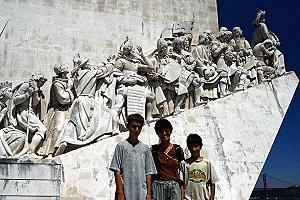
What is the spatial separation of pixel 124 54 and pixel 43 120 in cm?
218

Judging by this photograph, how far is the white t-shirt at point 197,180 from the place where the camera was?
5.11m

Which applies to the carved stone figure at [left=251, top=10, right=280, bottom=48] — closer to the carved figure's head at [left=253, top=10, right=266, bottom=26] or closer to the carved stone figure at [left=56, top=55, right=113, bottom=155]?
the carved figure's head at [left=253, top=10, right=266, bottom=26]

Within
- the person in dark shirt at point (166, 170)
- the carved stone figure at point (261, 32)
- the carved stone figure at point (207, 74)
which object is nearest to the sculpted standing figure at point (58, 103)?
the carved stone figure at point (207, 74)

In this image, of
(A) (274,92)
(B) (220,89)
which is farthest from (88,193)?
(A) (274,92)

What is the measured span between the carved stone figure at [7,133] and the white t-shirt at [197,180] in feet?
12.0

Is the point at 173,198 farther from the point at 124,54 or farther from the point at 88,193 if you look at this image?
the point at 124,54

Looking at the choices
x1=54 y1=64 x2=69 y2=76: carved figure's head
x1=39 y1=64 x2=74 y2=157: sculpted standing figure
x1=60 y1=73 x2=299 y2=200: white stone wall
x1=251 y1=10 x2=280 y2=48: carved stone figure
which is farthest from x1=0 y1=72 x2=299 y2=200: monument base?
x1=54 y1=64 x2=69 y2=76: carved figure's head

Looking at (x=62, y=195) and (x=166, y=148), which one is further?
(x=62, y=195)

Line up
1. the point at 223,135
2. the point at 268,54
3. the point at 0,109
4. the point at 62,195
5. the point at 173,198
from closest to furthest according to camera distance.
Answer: the point at 173,198 < the point at 62,195 < the point at 0,109 < the point at 223,135 < the point at 268,54

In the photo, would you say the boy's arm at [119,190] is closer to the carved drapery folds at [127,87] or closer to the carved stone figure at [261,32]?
the carved drapery folds at [127,87]

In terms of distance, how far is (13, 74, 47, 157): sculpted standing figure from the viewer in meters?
8.27

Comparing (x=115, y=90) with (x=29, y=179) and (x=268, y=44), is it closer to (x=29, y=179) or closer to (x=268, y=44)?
(x=29, y=179)

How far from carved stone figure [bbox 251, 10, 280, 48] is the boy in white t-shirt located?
7.51m

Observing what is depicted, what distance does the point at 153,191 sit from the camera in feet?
15.7
